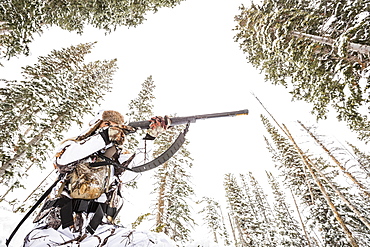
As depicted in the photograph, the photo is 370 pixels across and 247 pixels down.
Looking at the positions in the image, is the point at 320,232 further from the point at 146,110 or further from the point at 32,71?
the point at 32,71

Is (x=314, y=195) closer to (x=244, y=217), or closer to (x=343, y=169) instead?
(x=343, y=169)

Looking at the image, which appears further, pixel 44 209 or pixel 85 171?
pixel 85 171

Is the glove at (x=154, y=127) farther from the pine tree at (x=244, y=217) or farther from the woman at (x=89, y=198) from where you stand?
the pine tree at (x=244, y=217)

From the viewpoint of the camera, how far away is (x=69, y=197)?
232 centimetres

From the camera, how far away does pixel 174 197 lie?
1242 cm

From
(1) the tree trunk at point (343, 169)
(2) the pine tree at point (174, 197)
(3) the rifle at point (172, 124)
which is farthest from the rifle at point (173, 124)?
(1) the tree trunk at point (343, 169)

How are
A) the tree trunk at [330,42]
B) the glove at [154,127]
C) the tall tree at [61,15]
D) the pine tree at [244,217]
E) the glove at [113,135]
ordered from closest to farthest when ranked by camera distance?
the glove at [113,135] → the glove at [154,127] → the tree trunk at [330,42] → the tall tree at [61,15] → the pine tree at [244,217]

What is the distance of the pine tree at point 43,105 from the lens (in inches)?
438

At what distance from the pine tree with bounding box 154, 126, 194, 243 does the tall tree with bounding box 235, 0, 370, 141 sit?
8536 millimetres

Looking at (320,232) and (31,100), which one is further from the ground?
(31,100)

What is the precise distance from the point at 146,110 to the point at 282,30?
12.9 m

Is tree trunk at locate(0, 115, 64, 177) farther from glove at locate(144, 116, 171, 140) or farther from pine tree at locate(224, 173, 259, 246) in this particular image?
pine tree at locate(224, 173, 259, 246)

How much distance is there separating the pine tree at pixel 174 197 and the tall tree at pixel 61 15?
24.3 ft

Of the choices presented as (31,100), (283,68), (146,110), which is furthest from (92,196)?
(146,110)
